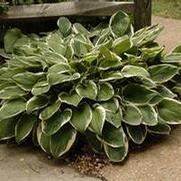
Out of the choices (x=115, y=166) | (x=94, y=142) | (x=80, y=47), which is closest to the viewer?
(x=115, y=166)

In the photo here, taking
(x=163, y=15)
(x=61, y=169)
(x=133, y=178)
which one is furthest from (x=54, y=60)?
(x=163, y=15)

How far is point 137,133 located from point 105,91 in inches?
17.2

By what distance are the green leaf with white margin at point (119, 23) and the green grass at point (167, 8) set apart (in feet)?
16.7

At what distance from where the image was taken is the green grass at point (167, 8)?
10312 millimetres

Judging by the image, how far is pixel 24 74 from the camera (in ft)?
14.9

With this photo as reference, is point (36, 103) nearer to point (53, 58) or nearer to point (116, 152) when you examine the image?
point (53, 58)

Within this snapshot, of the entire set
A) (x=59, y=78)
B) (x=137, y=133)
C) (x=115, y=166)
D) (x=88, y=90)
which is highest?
(x=59, y=78)

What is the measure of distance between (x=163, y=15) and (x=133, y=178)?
6.79m

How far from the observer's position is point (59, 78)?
170 inches

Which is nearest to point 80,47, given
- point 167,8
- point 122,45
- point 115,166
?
point 122,45

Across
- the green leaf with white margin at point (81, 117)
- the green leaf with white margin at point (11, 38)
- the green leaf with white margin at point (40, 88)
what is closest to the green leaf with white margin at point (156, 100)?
the green leaf with white margin at point (81, 117)

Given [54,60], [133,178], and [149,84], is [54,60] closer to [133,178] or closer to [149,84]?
[149,84]

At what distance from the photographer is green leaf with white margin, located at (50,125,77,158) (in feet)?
13.8

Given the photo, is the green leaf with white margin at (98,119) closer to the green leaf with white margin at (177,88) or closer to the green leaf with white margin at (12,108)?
the green leaf with white margin at (12,108)
